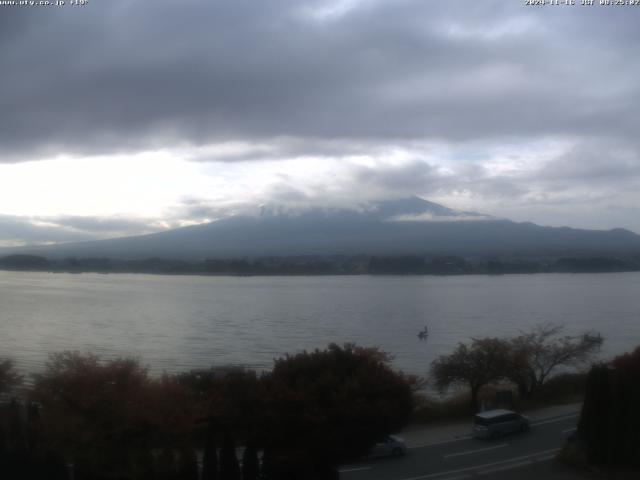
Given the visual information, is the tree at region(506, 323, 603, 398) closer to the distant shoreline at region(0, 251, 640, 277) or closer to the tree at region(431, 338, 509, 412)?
the tree at region(431, 338, 509, 412)

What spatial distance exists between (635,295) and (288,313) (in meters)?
23.1

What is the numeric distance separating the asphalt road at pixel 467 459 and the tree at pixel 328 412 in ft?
3.08

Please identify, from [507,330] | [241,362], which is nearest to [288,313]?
[507,330]

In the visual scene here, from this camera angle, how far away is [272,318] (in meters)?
26.6

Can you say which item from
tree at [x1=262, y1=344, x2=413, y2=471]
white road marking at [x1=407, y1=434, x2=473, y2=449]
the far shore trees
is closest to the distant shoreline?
white road marking at [x1=407, y1=434, x2=473, y2=449]

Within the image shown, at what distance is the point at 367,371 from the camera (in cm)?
688

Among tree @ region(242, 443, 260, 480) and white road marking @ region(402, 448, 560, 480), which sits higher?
tree @ region(242, 443, 260, 480)

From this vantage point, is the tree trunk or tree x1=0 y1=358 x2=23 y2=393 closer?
tree x1=0 y1=358 x2=23 y2=393

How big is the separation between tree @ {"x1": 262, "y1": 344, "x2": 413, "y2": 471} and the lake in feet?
29.1

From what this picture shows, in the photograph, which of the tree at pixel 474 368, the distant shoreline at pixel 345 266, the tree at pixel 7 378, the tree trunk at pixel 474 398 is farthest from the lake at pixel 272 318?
the tree at pixel 7 378

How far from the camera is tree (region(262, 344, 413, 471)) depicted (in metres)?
6.45

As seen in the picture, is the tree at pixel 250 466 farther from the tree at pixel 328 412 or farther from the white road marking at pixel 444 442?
the white road marking at pixel 444 442

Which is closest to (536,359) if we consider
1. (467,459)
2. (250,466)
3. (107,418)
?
(467,459)

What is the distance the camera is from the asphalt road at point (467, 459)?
7422 millimetres
